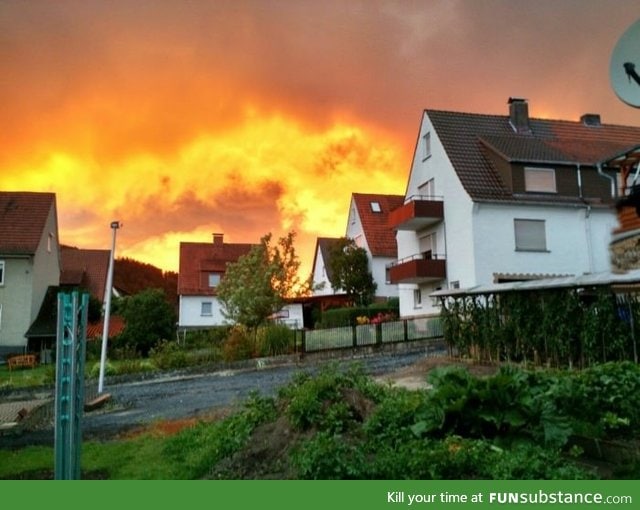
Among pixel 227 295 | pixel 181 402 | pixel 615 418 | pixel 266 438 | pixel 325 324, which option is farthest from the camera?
pixel 325 324

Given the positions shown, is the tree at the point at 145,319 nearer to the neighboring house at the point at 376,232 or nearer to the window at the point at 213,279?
the neighboring house at the point at 376,232

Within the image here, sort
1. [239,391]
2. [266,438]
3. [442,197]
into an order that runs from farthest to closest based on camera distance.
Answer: [442,197]
[239,391]
[266,438]

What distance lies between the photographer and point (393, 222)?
17.7 m

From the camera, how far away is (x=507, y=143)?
54.7 feet

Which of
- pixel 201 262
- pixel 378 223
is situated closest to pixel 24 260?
pixel 378 223

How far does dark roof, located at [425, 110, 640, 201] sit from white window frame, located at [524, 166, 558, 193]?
0.99 ft

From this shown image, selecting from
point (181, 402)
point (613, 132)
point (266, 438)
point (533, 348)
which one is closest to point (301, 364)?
point (181, 402)

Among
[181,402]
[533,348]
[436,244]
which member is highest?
[436,244]

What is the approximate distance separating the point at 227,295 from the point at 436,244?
6.34 metres

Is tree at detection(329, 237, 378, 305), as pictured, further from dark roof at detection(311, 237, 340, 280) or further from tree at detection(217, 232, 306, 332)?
tree at detection(217, 232, 306, 332)

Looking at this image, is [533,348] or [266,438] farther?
[533,348]

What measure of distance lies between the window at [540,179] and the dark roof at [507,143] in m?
0.31

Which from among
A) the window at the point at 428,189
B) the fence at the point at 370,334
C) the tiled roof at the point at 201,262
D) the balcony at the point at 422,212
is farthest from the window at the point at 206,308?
the fence at the point at 370,334
